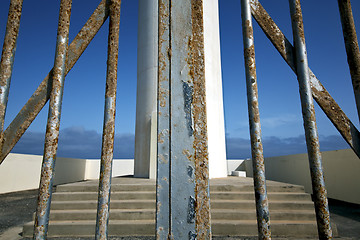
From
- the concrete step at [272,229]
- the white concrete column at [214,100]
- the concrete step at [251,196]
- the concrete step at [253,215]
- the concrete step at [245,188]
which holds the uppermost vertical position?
the white concrete column at [214,100]

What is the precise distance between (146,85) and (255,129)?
21.9 feet

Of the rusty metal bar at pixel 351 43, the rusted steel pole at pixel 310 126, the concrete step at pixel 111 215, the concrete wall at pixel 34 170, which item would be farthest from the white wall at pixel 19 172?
the rusty metal bar at pixel 351 43

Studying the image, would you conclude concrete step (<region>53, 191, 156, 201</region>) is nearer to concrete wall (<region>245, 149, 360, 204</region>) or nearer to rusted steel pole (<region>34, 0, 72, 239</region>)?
rusted steel pole (<region>34, 0, 72, 239</region>)

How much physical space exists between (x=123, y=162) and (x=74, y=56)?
12690 mm

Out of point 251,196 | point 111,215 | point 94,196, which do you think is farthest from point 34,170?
point 251,196

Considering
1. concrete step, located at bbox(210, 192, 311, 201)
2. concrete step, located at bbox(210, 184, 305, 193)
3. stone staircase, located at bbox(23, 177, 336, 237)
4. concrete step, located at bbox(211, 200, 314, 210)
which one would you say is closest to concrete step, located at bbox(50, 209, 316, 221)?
stone staircase, located at bbox(23, 177, 336, 237)

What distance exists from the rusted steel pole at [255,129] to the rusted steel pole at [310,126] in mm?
234

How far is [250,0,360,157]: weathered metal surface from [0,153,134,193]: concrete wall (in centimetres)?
1037

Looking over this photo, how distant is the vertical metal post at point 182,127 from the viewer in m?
0.91

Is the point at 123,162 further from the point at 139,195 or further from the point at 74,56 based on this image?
the point at 74,56

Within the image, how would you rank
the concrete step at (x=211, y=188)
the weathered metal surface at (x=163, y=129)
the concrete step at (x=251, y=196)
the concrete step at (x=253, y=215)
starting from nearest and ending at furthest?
the weathered metal surface at (x=163, y=129), the concrete step at (x=253, y=215), the concrete step at (x=251, y=196), the concrete step at (x=211, y=188)

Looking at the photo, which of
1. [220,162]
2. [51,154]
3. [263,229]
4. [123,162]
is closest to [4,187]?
[123,162]

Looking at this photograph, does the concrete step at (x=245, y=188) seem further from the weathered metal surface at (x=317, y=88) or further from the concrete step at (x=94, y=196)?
the weathered metal surface at (x=317, y=88)

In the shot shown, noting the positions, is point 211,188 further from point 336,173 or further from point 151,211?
point 336,173
